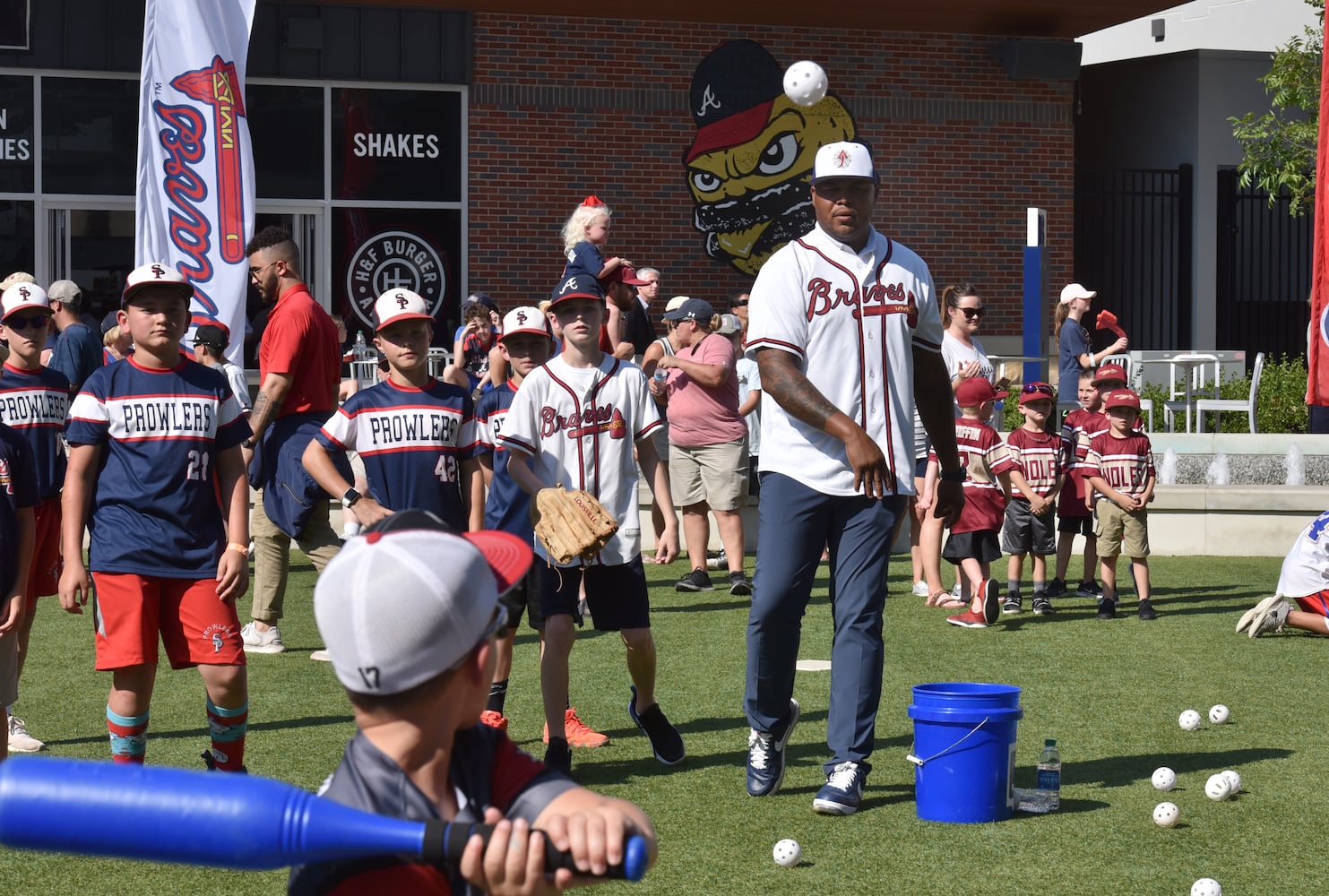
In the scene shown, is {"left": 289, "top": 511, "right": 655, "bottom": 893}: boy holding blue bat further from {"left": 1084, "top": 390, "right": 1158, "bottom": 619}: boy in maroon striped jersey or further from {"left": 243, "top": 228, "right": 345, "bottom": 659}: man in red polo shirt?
{"left": 1084, "top": 390, "right": 1158, "bottom": 619}: boy in maroon striped jersey

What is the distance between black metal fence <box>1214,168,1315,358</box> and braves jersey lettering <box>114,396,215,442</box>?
2157 cm

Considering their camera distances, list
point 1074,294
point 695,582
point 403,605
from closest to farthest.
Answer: point 403,605
point 695,582
point 1074,294

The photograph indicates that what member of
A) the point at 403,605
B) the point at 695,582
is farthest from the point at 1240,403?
the point at 403,605

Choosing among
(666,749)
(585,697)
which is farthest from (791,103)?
(666,749)

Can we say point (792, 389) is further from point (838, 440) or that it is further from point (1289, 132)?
point (1289, 132)

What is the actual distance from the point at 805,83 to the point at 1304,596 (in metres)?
7.48

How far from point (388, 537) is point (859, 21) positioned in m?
19.0

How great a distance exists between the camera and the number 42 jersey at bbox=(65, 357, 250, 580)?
561cm

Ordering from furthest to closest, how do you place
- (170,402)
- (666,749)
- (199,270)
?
1. (199,270)
2. (666,749)
3. (170,402)

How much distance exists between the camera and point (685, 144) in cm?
1975

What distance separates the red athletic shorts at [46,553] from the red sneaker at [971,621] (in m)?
5.60

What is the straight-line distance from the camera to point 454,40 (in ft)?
62.6

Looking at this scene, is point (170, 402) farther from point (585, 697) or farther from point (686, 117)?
point (686, 117)

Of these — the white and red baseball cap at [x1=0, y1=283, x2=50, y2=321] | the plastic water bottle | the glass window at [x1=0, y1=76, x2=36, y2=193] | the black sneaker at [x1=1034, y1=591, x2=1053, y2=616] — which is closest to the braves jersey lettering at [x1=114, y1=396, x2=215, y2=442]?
the white and red baseball cap at [x1=0, y1=283, x2=50, y2=321]
